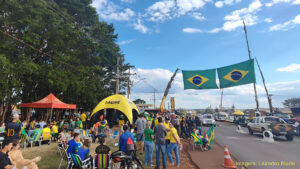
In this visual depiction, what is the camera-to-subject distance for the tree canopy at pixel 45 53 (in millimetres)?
13117

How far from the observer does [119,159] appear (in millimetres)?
4605

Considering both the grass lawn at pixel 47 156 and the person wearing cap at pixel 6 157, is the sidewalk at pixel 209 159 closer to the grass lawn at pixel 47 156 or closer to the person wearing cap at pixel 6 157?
the grass lawn at pixel 47 156

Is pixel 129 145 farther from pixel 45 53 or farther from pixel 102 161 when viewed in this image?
pixel 45 53

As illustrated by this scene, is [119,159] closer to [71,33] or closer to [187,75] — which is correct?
[187,75]

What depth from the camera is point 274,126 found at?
12094 millimetres

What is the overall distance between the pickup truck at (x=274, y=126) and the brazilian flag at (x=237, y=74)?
11.0 feet

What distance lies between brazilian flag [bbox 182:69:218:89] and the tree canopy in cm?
1117

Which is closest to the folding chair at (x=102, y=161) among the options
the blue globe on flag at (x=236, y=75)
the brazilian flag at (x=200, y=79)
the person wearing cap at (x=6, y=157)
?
the person wearing cap at (x=6, y=157)

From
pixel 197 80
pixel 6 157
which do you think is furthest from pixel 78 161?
pixel 197 80

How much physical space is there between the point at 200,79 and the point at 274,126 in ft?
21.7

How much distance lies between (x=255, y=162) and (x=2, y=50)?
18.3 m

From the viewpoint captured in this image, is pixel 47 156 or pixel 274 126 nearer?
pixel 47 156

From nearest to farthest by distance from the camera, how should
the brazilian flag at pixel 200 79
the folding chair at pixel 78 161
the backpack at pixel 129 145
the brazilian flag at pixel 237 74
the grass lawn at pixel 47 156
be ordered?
1. the folding chair at pixel 78 161
2. the backpack at pixel 129 145
3. the grass lawn at pixel 47 156
4. the brazilian flag at pixel 237 74
5. the brazilian flag at pixel 200 79

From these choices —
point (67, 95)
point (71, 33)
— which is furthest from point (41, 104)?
point (71, 33)
